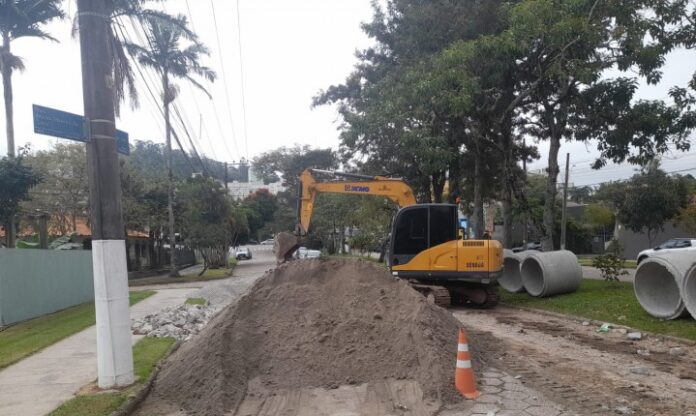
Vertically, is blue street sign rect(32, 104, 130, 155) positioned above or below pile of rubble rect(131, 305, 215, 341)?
above

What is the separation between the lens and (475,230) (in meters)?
21.1

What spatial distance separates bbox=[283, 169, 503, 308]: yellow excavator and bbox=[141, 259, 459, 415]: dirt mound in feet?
16.8

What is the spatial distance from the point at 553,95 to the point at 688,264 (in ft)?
31.7

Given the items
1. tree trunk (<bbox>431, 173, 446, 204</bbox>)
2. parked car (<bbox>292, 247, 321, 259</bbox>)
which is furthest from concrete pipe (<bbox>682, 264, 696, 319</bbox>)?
tree trunk (<bbox>431, 173, 446, 204</bbox>)

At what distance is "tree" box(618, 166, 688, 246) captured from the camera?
3553 centimetres

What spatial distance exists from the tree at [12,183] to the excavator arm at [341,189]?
30.8ft

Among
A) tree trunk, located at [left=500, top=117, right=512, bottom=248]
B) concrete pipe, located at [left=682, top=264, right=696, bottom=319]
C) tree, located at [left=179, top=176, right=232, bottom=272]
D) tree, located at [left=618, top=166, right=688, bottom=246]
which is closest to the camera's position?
concrete pipe, located at [left=682, top=264, right=696, bottom=319]

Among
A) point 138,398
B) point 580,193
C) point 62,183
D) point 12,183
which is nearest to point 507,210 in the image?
point 138,398

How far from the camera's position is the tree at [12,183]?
17.3m

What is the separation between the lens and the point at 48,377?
25.7 feet

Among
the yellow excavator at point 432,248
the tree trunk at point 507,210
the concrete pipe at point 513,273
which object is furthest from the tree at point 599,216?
Result: the yellow excavator at point 432,248

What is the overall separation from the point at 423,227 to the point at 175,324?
7.13m

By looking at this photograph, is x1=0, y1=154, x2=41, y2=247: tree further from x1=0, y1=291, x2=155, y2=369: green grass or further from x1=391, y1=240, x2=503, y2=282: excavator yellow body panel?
x1=391, y1=240, x2=503, y2=282: excavator yellow body panel

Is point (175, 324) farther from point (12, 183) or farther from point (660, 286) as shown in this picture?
point (660, 286)
